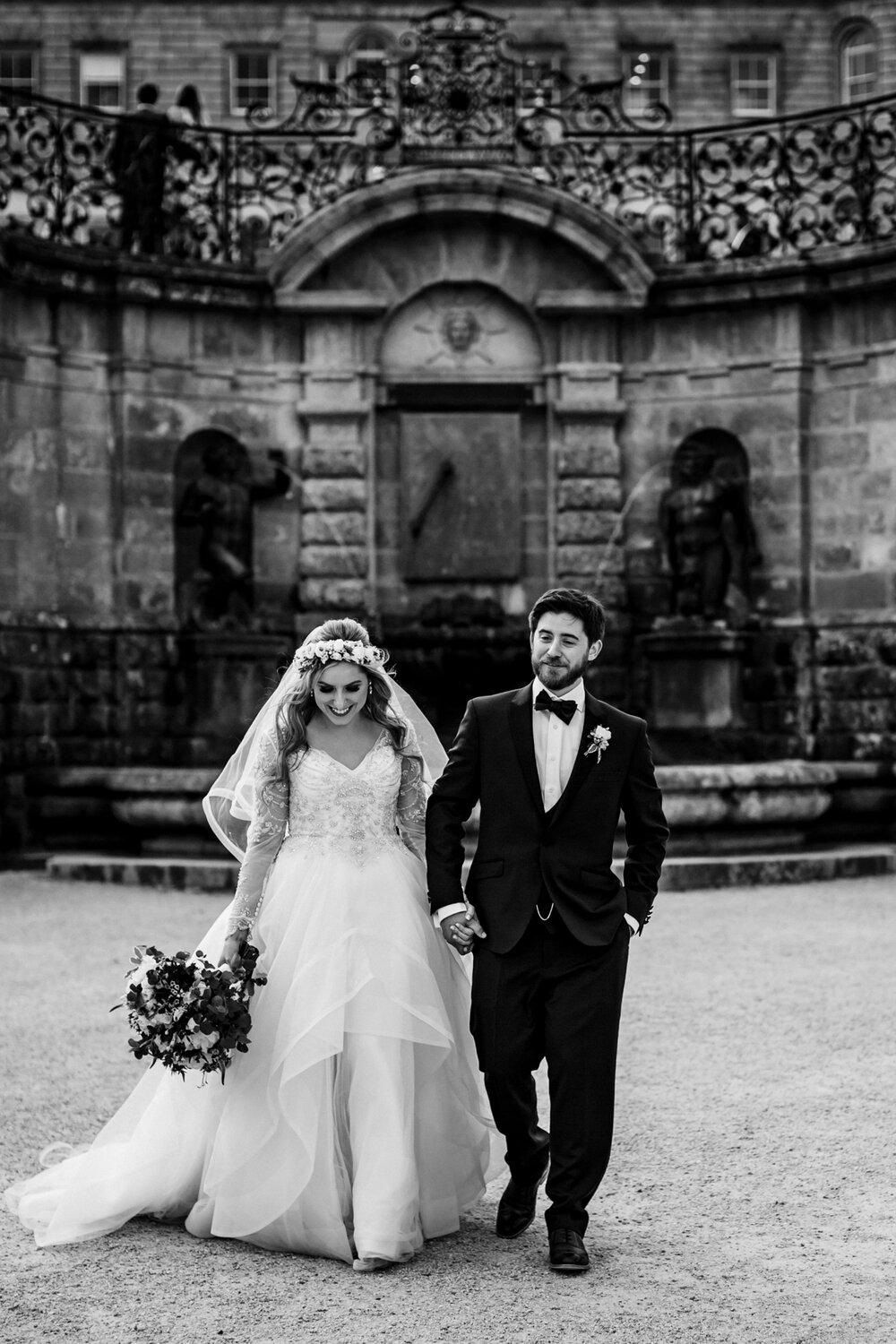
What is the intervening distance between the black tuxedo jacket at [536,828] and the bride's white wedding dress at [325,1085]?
0.22 meters

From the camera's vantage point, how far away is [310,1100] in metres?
4.30

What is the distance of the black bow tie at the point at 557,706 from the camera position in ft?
14.3

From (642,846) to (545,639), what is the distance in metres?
0.61

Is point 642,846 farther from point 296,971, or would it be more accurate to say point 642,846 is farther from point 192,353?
point 192,353

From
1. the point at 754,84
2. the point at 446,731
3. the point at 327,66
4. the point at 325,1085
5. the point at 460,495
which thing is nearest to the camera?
the point at 325,1085

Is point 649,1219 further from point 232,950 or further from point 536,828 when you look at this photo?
point 232,950

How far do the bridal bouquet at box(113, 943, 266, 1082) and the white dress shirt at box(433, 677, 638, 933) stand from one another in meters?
0.58

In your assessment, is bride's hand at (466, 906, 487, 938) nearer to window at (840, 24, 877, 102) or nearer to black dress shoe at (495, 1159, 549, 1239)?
black dress shoe at (495, 1159, 549, 1239)

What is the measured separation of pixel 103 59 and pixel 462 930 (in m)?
28.4

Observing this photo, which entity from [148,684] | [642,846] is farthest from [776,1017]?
[148,684]

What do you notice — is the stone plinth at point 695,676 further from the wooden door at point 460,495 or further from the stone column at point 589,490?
the wooden door at point 460,495

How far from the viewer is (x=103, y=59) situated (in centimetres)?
2952

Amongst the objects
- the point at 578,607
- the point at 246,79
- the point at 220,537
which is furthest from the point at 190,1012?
the point at 246,79

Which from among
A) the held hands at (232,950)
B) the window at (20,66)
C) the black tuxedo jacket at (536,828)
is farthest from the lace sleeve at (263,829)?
the window at (20,66)
